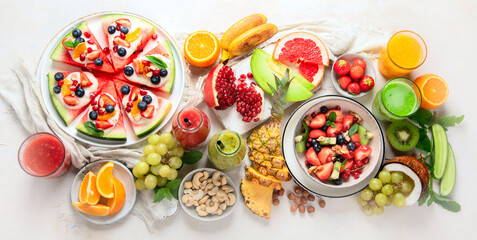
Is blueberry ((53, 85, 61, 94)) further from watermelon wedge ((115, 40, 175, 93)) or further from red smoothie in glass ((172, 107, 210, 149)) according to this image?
red smoothie in glass ((172, 107, 210, 149))

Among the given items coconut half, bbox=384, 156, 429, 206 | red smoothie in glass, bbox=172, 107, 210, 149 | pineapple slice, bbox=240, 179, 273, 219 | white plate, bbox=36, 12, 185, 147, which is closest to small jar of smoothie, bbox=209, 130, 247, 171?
red smoothie in glass, bbox=172, 107, 210, 149

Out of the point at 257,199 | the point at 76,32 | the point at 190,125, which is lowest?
the point at 257,199

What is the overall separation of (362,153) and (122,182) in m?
1.30

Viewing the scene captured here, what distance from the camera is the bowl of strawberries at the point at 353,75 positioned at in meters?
2.04

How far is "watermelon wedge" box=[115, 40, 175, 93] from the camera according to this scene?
6.63 ft

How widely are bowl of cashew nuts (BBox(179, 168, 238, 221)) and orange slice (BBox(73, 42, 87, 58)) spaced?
88 cm

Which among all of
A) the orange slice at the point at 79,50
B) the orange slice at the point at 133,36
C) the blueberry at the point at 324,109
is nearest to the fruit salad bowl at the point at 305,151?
the blueberry at the point at 324,109

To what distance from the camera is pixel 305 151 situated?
80.0 inches

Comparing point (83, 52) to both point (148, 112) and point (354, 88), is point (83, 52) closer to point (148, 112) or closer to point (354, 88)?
point (148, 112)

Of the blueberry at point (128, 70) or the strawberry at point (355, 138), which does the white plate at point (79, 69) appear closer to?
the blueberry at point (128, 70)

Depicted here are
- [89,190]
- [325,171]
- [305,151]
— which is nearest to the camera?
[89,190]

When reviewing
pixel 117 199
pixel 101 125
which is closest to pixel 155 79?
pixel 101 125

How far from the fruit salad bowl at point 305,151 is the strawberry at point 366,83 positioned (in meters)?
0.12

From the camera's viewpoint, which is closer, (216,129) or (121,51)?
(121,51)
